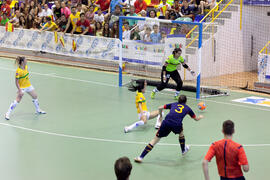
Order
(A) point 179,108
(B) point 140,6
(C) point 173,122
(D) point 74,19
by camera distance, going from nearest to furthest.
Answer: (C) point 173,122
(A) point 179,108
(B) point 140,6
(D) point 74,19

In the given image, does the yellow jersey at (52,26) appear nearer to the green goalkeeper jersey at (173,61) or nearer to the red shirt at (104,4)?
the red shirt at (104,4)

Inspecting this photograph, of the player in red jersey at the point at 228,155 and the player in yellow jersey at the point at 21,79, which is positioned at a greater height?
the player in yellow jersey at the point at 21,79

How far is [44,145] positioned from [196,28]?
934 centimetres

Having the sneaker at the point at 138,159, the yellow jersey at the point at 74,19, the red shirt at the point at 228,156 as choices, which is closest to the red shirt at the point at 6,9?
the yellow jersey at the point at 74,19

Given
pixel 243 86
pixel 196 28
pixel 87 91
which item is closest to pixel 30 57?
pixel 87 91

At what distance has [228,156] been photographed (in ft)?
22.6

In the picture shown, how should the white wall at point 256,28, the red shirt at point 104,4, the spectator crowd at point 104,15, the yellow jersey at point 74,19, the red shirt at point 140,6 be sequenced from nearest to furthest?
the spectator crowd at point 104,15, the white wall at point 256,28, the red shirt at point 140,6, the yellow jersey at point 74,19, the red shirt at point 104,4

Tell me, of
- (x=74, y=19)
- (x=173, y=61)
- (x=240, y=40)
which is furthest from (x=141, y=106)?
(x=74, y=19)

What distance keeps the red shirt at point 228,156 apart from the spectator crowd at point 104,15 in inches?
451

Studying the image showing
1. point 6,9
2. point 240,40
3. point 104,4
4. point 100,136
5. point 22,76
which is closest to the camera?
point 100,136

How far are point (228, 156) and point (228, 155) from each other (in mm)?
16

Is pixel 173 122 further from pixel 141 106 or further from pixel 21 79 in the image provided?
pixel 21 79

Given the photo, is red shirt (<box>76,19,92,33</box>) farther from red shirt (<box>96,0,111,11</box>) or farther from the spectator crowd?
red shirt (<box>96,0,111,11</box>)

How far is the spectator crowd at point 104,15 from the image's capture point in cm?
1878
